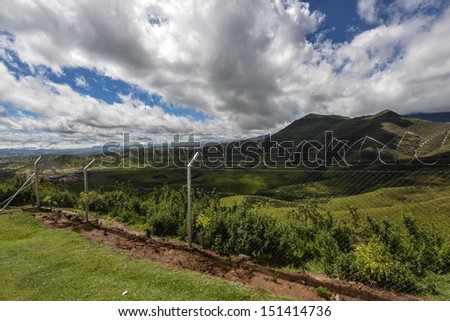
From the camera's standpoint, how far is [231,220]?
35.2 feet

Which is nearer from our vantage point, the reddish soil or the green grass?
the green grass

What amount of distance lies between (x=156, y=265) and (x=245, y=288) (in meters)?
2.97

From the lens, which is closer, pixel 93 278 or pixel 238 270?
pixel 93 278

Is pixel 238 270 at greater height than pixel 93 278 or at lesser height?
lesser

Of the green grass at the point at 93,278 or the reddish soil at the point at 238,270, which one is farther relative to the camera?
the reddish soil at the point at 238,270

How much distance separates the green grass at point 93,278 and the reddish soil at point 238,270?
1.98 ft

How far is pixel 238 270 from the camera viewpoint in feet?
26.9

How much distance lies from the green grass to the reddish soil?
604 mm

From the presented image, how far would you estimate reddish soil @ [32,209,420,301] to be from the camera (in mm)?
7180

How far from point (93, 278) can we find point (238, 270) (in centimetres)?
419

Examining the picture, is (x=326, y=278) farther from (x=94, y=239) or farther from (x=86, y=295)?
(x=94, y=239)

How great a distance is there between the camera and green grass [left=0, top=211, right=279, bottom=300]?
6.48 m

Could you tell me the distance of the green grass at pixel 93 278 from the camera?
6.48 meters
